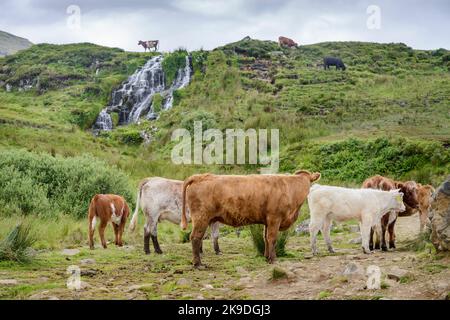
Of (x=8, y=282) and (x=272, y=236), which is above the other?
(x=272, y=236)

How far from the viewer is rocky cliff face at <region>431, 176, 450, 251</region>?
303 inches

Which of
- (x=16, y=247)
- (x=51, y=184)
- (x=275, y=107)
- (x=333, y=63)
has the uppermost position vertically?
(x=333, y=63)

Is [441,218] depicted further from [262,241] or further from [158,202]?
[158,202]

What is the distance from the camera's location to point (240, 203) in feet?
30.3

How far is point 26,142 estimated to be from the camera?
99.6 feet

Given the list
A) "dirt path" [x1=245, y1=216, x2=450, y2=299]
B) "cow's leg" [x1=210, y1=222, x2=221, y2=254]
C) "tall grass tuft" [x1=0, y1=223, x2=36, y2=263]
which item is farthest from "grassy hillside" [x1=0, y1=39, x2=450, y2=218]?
"dirt path" [x1=245, y1=216, x2=450, y2=299]

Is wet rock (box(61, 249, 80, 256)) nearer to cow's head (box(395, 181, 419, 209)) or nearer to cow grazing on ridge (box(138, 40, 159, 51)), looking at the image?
cow's head (box(395, 181, 419, 209))

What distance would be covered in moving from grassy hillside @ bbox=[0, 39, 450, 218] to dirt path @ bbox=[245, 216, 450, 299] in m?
14.9

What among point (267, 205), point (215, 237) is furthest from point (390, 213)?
point (215, 237)

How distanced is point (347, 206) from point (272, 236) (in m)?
2.01

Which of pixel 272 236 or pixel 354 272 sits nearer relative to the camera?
pixel 354 272

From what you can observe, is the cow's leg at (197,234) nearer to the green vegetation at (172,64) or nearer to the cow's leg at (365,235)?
the cow's leg at (365,235)

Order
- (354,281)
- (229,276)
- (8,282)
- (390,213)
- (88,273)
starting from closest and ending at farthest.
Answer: (354,281)
(8,282)
(229,276)
(88,273)
(390,213)

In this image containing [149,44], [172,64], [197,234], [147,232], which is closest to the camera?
[197,234]
